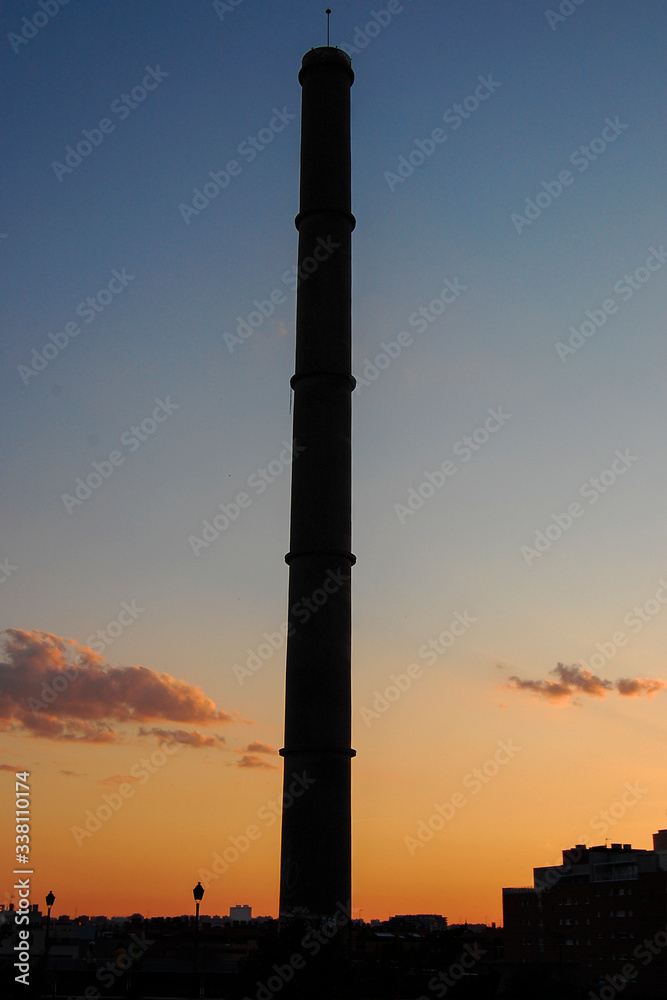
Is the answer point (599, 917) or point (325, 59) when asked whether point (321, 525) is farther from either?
point (599, 917)

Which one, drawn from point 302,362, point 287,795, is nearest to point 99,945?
point 287,795

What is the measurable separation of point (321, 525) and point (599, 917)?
95310mm

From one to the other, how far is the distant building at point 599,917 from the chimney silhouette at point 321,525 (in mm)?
80276

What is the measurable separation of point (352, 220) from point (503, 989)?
156 feet

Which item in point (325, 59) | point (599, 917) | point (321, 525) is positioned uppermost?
point (325, 59)

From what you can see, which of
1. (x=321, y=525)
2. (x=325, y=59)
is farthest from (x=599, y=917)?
(x=325, y=59)

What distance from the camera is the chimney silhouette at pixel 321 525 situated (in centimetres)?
2978

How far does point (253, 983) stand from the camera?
2345 centimetres

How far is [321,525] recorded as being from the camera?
106 feet

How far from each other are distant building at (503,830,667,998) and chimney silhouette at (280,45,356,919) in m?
80.3

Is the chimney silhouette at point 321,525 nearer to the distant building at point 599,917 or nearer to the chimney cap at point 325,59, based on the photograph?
the chimney cap at point 325,59

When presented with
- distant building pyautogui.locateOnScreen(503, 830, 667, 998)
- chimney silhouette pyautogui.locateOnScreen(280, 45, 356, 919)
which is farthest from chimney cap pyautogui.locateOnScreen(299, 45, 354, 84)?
distant building pyautogui.locateOnScreen(503, 830, 667, 998)

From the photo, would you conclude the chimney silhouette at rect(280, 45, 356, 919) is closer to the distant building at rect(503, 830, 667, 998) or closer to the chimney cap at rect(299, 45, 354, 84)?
the chimney cap at rect(299, 45, 354, 84)

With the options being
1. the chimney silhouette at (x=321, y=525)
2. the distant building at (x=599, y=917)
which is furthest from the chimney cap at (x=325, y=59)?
the distant building at (x=599, y=917)
